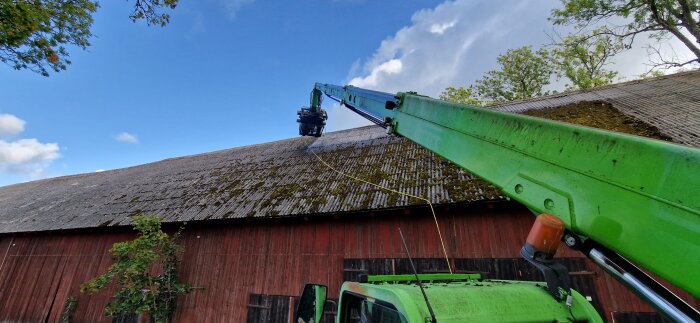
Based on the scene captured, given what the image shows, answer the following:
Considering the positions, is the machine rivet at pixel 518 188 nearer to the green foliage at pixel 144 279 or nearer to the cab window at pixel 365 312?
the cab window at pixel 365 312

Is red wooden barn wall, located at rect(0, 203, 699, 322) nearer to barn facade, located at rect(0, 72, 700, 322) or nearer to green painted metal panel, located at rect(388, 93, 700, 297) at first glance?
barn facade, located at rect(0, 72, 700, 322)

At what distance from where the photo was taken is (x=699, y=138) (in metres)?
6.89

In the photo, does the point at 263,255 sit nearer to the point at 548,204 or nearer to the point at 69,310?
the point at 69,310

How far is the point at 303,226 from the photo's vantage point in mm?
9008

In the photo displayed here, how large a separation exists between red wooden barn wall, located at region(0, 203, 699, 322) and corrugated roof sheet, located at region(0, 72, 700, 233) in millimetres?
498

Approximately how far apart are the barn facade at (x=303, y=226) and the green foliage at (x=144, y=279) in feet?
1.88

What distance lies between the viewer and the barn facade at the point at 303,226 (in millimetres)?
7148

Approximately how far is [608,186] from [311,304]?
11.5ft

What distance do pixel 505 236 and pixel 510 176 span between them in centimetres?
543

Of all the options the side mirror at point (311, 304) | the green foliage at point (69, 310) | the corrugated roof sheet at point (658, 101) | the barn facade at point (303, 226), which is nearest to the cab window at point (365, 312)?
the side mirror at point (311, 304)

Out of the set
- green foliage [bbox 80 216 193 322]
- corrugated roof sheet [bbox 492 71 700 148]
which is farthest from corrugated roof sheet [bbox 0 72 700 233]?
green foliage [bbox 80 216 193 322]

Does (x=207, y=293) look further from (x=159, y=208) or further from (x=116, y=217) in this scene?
(x=116, y=217)

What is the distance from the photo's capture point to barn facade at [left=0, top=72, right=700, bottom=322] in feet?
23.5

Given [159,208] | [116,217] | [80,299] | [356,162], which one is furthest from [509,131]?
[80,299]
